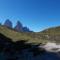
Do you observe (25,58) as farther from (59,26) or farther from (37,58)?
(59,26)

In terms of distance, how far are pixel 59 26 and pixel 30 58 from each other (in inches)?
6498

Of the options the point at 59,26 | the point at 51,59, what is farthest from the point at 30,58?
the point at 59,26

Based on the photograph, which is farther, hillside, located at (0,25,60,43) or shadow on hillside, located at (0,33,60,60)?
hillside, located at (0,25,60,43)

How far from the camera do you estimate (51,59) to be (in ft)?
107

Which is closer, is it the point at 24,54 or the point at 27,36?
the point at 24,54

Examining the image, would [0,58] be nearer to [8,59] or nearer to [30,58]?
[8,59]

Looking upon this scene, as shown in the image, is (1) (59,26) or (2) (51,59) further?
(1) (59,26)

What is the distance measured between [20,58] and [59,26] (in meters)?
166

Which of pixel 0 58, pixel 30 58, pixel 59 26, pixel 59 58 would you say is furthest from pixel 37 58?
pixel 59 26

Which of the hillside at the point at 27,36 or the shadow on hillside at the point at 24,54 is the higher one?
the hillside at the point at 27,36

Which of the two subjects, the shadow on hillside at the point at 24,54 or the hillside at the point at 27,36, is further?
the hillside at the point at 27,36

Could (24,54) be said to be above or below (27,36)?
below

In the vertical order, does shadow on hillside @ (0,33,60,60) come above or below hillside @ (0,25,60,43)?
below

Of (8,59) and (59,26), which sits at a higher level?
(59,26)
